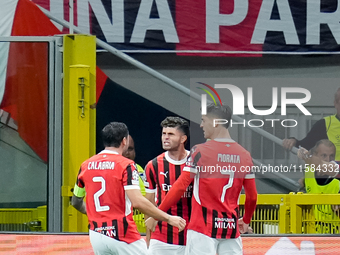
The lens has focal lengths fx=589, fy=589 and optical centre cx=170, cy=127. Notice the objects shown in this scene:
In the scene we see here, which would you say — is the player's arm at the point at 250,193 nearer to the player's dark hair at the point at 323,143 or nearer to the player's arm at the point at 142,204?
the player's arm at the point at 142,204

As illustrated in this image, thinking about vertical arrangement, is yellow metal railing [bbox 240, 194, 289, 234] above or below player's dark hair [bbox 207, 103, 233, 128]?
below

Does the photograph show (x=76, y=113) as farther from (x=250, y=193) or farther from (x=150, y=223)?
(x=250, y=193)

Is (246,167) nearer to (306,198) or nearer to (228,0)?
(306,198)

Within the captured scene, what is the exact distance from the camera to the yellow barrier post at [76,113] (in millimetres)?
5777

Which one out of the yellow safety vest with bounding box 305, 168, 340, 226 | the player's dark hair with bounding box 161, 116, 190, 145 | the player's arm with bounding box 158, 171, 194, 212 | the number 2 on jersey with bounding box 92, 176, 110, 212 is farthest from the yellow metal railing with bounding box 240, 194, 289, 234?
the number 2 on jersey with bounding box 92, 176, 110, 212

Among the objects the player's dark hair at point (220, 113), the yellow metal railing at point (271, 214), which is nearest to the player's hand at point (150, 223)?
the player's dark hair at point (220, 113)

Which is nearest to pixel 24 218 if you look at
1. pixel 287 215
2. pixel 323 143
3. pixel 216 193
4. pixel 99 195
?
pixel 99 195

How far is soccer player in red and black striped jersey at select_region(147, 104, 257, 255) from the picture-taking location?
4.76m

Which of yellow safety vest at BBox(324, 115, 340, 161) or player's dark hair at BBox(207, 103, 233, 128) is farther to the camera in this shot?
yellow safety vest at BBox(324, 115, 340, 161)

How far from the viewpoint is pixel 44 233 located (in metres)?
5.68

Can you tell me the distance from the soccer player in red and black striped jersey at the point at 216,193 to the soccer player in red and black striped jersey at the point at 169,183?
0.36 metres

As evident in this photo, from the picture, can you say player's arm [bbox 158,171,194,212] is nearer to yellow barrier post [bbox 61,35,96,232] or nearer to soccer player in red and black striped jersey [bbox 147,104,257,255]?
soccer player in red and black striped jersey [bbox 147,104,257,255]

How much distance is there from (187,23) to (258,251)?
3909 millimetres

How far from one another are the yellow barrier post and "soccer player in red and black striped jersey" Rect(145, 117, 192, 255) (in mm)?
831
